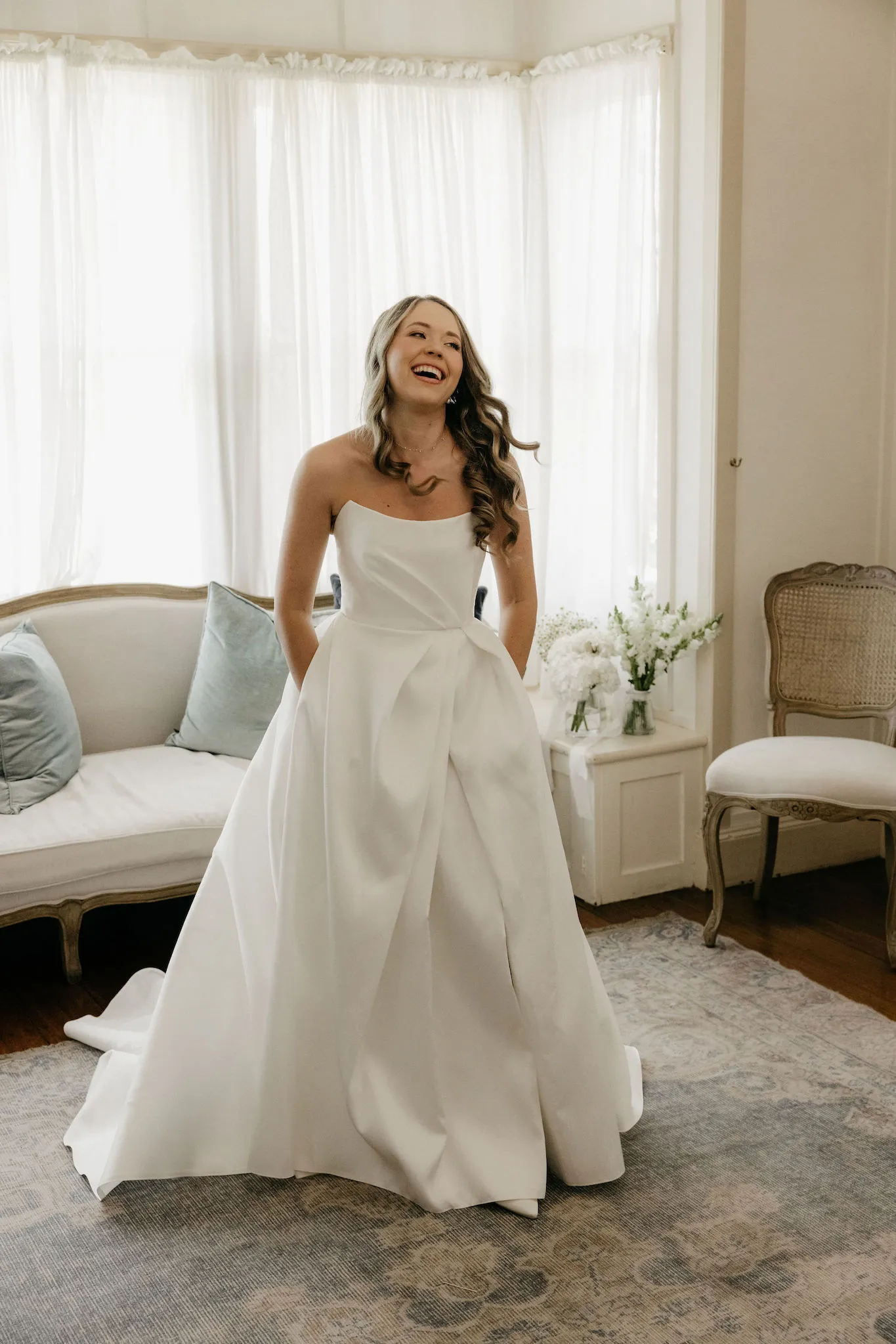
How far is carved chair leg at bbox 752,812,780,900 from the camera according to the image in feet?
13.1

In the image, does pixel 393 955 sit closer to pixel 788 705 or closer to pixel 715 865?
pixel 715 865

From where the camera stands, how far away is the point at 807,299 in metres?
3.98

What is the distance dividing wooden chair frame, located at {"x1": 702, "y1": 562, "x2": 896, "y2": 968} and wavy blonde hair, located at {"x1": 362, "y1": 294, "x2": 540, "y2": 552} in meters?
1.43

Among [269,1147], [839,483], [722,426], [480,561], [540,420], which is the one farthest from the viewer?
[540,420]

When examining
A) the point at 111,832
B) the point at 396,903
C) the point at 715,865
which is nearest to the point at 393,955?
the point at 396,903

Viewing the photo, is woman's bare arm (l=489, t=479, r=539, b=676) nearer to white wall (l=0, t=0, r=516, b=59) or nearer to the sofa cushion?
the sofa cushion

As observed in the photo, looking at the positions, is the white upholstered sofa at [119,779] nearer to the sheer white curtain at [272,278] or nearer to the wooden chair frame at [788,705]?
the sheer white curtain at [272,278]

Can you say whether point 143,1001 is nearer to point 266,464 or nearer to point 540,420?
point 266,464

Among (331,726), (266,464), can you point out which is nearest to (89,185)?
(266,464)

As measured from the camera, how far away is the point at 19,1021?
3250mm

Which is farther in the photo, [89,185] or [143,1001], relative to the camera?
[89,185]

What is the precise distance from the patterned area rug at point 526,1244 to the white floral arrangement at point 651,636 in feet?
4.69

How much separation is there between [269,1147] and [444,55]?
3707 mm

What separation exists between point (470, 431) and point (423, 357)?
211mm
